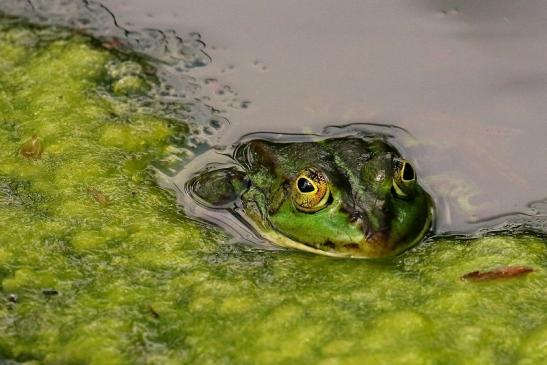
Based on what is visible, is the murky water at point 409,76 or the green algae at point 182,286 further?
the murky water at point 409,76

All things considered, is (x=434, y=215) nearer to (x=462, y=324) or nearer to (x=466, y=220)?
(x=466, y=220)

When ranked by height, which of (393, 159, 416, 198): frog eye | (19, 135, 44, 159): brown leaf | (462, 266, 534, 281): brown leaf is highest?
(393, 159, 416, 198): frog eye

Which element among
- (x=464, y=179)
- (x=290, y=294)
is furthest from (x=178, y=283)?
(x=464, y=179)

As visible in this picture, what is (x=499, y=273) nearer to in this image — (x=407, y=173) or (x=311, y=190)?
(x=407, y=173)

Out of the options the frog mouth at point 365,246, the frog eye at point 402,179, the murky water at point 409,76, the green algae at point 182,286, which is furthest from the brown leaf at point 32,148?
the frog eye at point 402,179

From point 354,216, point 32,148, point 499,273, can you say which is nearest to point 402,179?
point 354,216

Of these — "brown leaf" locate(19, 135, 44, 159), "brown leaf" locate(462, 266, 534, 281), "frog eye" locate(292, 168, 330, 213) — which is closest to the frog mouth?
"frog eye" locate(292, 168, 330, 213)

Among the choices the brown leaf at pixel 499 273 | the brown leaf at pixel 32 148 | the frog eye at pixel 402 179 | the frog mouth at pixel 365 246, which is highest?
the frog eye at pixel 402 179

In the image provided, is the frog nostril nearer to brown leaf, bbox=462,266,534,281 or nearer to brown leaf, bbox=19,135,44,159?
brown leaf, bbox=462,266,534,281

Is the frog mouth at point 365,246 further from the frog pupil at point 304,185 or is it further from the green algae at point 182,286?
the frog pupil at point 304,185
